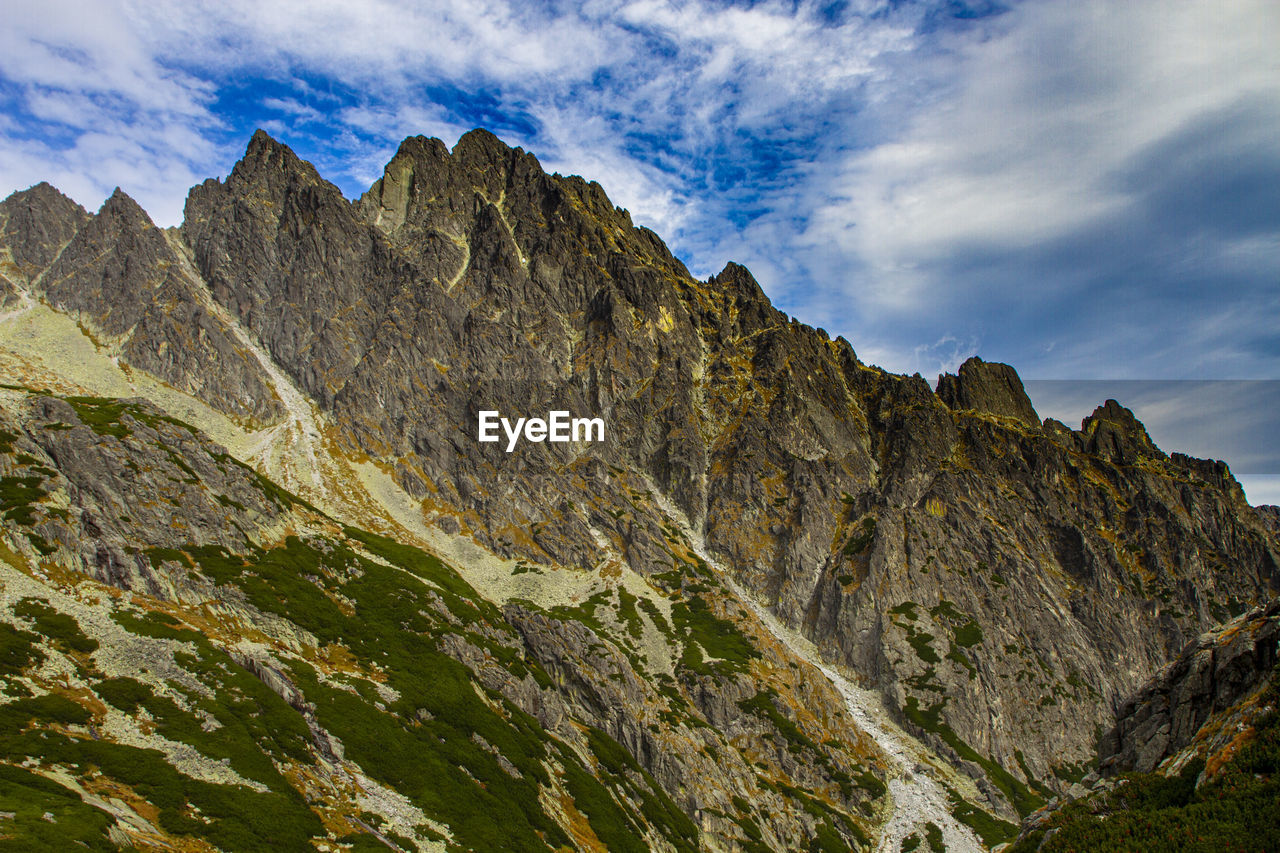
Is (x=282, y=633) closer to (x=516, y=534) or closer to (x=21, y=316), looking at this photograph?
(x=516, y=534)

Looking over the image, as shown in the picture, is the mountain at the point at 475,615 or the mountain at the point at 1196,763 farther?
the mountain at the point at 475,615

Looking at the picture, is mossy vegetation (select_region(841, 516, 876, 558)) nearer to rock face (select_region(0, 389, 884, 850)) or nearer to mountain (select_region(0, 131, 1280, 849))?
mountain (select_region(0, 131, 1280, 849))

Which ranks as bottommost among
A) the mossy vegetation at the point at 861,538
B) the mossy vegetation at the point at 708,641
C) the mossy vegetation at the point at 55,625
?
the mossy vegetation at the point at 708,641

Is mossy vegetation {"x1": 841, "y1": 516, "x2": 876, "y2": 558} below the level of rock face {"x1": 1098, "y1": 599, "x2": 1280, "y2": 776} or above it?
above

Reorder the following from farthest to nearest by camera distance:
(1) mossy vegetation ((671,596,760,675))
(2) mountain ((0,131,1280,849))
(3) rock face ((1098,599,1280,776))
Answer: (1) mossy vegetation ((671,596,760,675)) → (2) mountain ((0,131,1280,849)) → (3) rock face ((1098,599,1280,776))

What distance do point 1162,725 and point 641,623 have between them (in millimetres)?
116898

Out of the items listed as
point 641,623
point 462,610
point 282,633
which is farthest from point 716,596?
point 282,633

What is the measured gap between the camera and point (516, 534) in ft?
543

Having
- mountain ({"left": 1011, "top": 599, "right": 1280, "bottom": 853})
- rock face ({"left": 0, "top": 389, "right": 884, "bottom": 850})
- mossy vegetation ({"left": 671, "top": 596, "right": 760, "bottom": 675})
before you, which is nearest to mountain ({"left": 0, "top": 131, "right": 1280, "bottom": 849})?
rock face ({"left": 0, "top": 389, "right": 884, "bottom": 850})

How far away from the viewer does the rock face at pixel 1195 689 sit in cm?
3100

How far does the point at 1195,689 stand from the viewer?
34.1m

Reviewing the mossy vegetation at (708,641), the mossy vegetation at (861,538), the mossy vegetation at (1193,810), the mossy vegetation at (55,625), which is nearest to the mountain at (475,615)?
the mossy vegetation at (55,625)

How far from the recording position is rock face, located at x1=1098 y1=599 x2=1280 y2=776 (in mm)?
31000

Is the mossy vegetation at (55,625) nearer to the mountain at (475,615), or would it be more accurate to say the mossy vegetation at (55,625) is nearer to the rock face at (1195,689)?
the mountain at (475,615)
